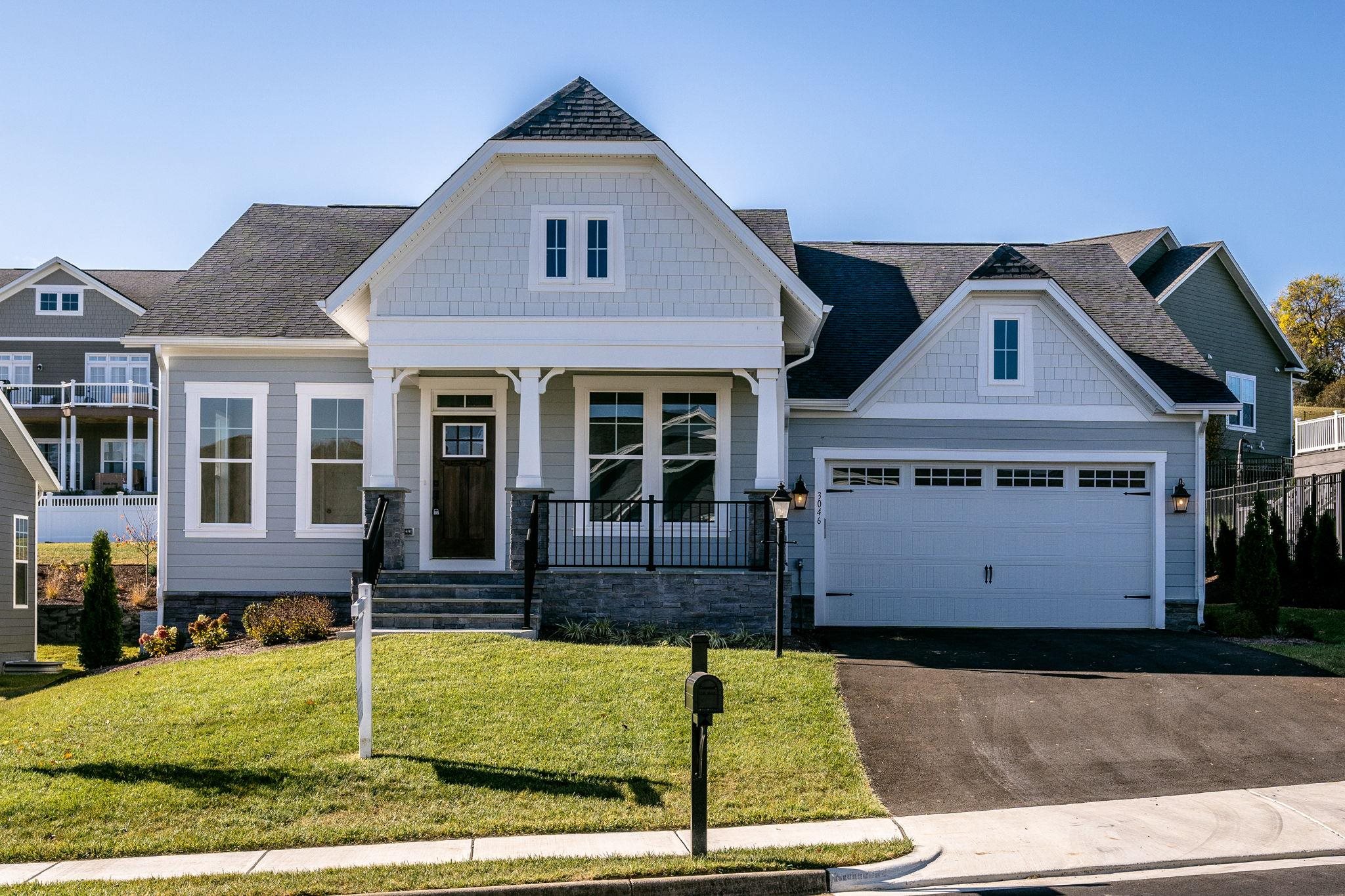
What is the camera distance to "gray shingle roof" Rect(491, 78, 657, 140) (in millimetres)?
14773

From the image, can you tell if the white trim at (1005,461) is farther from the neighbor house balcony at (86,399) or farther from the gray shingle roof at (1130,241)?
the neighbor house balcony at (86,399)

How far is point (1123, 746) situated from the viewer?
9.64 metres

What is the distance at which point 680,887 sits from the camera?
667 centimetres

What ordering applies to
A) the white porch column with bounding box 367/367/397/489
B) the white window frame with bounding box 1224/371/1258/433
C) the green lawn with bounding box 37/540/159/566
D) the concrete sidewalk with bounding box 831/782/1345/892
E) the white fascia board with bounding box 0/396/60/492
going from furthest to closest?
the white window frame with bounding box 1224/371/1258/433, the green lawn with bounding box 37/540/159/566, the white fascia board with bounding box 0/396/60/492, the white porch column with bounding box 367/367/397/489, the concrete sidewalk with bounding box 831/782/1345/892

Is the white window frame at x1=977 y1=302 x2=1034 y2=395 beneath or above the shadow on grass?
above

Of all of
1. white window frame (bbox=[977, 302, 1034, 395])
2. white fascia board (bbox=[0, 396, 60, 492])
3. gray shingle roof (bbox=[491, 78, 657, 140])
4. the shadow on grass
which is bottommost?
the shadow on grass

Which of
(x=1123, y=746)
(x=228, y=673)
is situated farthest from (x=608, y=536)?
(x=1123, y=746)

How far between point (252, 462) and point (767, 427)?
7.34m

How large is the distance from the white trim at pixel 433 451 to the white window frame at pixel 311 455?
2.61 ft

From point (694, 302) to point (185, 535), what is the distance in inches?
311

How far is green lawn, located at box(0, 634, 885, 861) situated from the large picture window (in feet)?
25.7

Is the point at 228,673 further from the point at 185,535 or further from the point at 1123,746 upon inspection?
the point at 1123,746

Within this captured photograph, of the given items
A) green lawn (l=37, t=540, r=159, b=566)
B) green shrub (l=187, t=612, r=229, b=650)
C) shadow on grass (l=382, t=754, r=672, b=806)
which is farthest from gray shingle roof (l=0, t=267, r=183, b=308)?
shadow on grass (l=382, t=754, r=672, b=806)

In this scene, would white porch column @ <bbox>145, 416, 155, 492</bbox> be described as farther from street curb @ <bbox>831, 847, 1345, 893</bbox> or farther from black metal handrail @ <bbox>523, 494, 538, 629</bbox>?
street curb @ <bbox>831, 847, 1345, 893</bbox>
